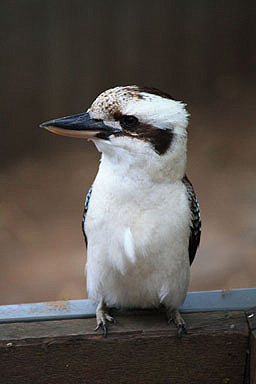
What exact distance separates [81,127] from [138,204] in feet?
0.70

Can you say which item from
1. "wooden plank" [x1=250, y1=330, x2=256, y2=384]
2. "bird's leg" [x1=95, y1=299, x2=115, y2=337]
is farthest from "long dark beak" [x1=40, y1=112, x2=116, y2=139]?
"wooden plank" [x1=250, y1=330, x2=256, y2=384]

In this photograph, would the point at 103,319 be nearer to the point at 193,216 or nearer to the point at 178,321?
the point at 178,321

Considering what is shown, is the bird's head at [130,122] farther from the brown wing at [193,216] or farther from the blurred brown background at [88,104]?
the blurred brown background at [88,104]

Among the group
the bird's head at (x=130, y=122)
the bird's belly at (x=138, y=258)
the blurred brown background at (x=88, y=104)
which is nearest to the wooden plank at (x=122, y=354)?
the bird's belly at (x=138, y=258)

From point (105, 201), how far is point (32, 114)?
213 cm

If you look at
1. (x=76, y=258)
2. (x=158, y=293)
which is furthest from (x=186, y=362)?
(x=76, y=258)

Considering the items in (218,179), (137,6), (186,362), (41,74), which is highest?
(137,6)

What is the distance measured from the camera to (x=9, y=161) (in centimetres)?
343

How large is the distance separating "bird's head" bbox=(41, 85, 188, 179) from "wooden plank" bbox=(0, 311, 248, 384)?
38cm

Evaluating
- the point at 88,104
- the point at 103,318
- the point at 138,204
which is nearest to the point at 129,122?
the point at 138,204

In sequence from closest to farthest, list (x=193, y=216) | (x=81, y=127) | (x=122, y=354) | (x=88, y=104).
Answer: (x=81, y=127) → (x=122, y=354) → (x=193, y=216) → (x=88, y=104)

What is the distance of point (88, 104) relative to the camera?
3398 mm

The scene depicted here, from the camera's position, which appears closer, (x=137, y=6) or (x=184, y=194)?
(x=184, y=194)

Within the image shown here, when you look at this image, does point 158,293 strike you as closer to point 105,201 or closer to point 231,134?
point 105,201
